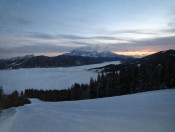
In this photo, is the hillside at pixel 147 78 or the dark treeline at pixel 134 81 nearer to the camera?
the hillside at pixel 147 78

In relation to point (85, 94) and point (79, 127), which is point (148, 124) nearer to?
point (79, 127)

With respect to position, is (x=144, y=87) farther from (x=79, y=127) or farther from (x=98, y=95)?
(x=79, y=127)

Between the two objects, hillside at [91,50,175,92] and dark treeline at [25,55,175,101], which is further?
dark treeline at [25,55,175,101]

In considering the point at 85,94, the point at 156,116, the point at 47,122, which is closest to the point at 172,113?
the point at 156,116

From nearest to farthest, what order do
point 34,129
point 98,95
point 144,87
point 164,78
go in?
1. point 34,129
2. point 164,78
3. point 144,87
4. point 98,95

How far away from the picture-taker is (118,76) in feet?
226

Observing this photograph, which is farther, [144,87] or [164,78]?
[144,87]

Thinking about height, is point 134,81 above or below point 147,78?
below

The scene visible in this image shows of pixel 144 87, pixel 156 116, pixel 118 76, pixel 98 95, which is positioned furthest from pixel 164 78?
pixel 156 116

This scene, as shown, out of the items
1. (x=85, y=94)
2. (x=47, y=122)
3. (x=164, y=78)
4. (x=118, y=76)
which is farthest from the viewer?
(x=85, y=94)

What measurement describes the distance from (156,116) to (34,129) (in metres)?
8.02

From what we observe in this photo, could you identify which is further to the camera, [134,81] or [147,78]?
[134,81]

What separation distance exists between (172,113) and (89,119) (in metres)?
5.60

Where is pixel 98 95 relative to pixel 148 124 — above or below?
below
